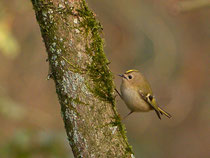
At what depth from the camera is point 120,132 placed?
2.99 m

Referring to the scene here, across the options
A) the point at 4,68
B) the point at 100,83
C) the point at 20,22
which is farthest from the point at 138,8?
the point at 100,83

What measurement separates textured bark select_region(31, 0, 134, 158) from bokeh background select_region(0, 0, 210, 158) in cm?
589

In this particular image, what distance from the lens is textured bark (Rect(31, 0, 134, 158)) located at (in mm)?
2805

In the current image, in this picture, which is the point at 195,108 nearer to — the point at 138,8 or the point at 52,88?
the point at 138,8

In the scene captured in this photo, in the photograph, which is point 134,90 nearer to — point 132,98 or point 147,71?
point 132,98

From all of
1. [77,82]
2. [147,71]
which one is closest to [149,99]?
[77,82]

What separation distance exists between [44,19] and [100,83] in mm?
652

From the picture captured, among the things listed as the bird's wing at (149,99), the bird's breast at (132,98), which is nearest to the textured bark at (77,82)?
the bird's breast at (132,98)

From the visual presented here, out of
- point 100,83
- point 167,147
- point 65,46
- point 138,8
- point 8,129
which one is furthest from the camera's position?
point 167,147

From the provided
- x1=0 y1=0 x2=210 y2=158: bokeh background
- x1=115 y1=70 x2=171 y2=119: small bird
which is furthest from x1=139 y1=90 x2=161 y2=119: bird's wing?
x1=0 y1=0 x2=210 y2=158: bokeh background

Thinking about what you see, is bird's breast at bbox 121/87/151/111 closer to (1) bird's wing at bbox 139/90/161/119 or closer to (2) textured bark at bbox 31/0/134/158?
(1) bird's wing at bbox 139/90/161/119

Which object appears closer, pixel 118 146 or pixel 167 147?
pixel 118 146

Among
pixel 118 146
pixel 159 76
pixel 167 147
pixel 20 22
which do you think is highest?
pixel 20 22

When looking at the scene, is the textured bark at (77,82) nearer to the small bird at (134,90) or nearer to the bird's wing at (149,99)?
the small bird at (134,90)
